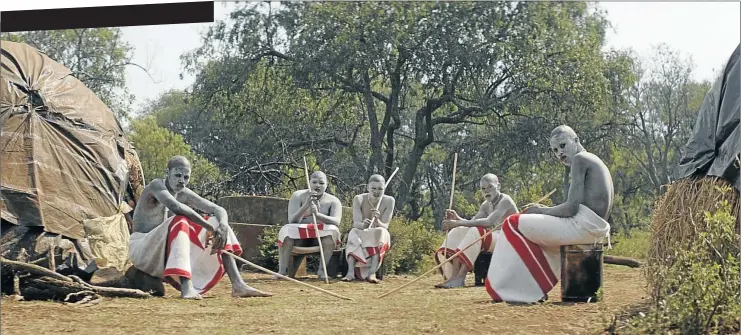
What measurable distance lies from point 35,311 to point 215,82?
29.3 ft

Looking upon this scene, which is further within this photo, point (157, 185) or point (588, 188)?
point (157, 185)

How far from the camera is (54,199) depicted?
7.84 metres

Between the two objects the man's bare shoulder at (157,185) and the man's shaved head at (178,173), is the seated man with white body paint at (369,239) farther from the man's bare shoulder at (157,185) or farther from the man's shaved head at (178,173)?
the man's bare shoulder at (157,185)

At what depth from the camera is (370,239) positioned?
8.30 metres

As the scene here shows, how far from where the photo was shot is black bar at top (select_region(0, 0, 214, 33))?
5.99 metres

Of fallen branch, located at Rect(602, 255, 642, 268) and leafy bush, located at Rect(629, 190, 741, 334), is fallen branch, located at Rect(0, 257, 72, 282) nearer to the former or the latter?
A: leafy bush, located at Rect(629, 190, 741, 334)

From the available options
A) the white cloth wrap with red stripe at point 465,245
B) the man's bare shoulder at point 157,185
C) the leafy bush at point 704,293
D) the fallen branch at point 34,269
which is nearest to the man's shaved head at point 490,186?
the white cloth wrap with red stripe at point 465,245

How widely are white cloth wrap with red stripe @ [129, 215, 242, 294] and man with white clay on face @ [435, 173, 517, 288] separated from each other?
1.64 m

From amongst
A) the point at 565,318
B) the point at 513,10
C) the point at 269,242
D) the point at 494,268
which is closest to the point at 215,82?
the point at 513,10

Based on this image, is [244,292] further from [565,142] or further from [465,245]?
[565,142]

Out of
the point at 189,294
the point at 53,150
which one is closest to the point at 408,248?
the point at 53,150

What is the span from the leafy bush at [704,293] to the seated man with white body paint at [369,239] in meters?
3.50

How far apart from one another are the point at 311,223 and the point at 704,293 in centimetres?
432

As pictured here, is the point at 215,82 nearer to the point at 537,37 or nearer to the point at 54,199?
the point at 537,37
